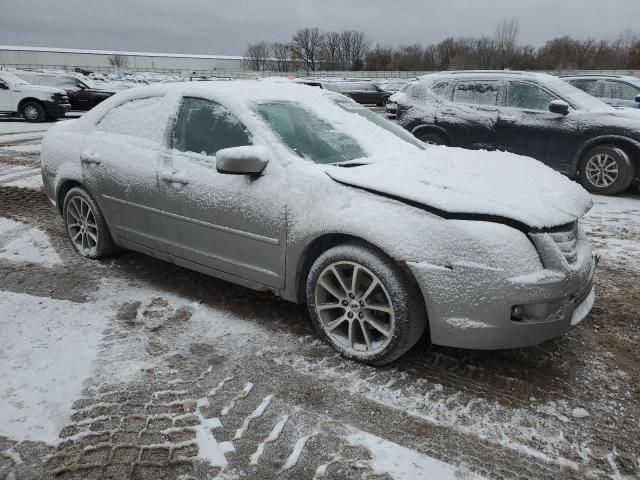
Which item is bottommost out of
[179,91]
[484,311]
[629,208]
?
[629,208]

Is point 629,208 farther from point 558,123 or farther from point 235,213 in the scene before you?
point 235,213

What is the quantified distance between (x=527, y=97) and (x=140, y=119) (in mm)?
6049

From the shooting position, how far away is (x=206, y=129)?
368cm

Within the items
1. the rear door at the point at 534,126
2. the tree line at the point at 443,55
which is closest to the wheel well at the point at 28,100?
the rear door at the point at 534,126

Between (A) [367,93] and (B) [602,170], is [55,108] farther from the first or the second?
(B) [602,170]

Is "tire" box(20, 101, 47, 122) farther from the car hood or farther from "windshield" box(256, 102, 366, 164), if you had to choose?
the car hood

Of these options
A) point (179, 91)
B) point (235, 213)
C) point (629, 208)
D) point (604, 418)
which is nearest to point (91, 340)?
point (235, 213)

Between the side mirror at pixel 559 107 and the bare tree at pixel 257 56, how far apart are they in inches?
3485

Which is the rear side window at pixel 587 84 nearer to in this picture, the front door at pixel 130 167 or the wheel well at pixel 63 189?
the front door at pixel 130 167

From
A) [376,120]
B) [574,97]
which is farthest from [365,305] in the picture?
[574,97]

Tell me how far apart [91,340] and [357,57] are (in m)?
91.4

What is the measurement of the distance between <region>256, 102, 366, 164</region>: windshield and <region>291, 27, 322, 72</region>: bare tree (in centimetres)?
9085

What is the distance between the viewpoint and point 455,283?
264 cm

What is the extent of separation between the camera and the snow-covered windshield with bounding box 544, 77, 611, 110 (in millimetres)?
7613
